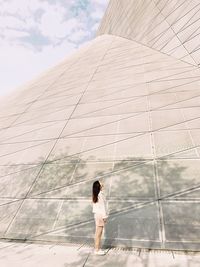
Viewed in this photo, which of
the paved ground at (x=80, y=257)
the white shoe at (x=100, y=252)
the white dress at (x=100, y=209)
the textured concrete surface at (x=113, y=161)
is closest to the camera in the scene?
the paved ground at (x=80, y=257)

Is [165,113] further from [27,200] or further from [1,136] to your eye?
[1,136]

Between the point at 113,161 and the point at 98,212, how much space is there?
84.4 inches

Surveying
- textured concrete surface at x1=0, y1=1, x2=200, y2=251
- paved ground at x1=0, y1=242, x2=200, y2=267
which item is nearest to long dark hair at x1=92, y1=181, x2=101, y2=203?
textured concrete surface at x1=0, y1=1, x2=200, y2=251

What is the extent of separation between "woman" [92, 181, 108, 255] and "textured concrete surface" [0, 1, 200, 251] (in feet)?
1.10

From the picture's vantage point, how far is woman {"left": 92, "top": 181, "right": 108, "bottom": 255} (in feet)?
15.7

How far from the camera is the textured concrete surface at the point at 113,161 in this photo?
5270 mm

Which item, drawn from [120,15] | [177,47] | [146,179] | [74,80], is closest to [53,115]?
[74,80]

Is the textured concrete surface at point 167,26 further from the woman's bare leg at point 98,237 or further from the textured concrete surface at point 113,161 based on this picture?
the woman's bare leg at point 98,237

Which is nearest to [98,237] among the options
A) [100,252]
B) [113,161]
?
[100,252]

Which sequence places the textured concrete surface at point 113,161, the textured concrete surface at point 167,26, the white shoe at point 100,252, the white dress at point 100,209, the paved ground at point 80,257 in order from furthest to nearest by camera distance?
the textured concrete surface at point 167,26, the textured concrete surface at point 113,161, the white dress at point 100,209, the white shoe at point 100,252, the paved ground at point 80,257

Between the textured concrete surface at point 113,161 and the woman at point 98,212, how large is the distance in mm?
336

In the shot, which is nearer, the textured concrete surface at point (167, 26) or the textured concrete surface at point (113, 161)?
the textured concrete surface at point (113, 161)

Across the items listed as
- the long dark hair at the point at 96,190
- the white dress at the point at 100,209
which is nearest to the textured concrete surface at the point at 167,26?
the long dark hair at the point at 96,190

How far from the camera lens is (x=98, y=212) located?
16.3ft
